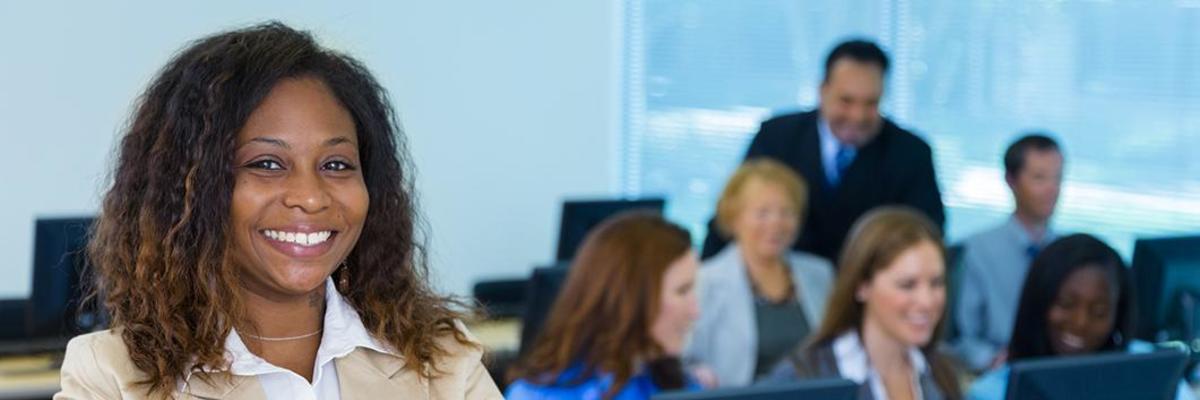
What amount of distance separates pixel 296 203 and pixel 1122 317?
12.0 ft

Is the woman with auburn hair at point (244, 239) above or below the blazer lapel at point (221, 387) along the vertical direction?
above

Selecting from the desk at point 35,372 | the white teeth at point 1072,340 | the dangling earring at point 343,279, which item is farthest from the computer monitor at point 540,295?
the dangling earring at point 343,279

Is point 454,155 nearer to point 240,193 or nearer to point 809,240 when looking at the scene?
point 809,240

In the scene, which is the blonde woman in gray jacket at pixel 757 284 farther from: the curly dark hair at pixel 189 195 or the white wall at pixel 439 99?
the curly dark hair at pixel 189 195

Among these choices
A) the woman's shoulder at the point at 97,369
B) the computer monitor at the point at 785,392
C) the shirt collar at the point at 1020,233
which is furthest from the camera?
the shirt collar at the point at 1020,233

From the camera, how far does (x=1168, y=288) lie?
513 centimetres

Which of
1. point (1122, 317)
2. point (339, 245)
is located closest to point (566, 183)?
point (1122, 317)

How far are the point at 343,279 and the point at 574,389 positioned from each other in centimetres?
217

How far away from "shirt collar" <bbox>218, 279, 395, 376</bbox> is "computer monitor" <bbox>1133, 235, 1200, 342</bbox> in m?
3.83

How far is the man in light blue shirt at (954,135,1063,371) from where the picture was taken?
555 cm

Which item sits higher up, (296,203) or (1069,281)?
(296,203)

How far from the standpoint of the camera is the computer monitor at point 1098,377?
2973mm

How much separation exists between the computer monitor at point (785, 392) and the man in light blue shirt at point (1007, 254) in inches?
113

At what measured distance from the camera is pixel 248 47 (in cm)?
157
